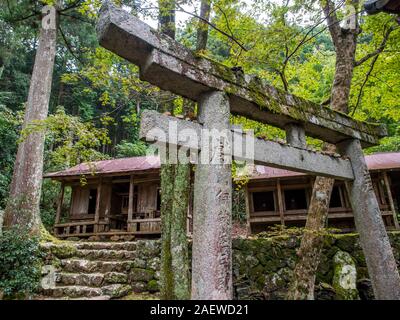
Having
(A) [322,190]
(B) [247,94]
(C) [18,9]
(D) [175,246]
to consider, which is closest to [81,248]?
(D) [175,246]

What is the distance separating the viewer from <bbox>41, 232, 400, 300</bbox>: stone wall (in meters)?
7.46

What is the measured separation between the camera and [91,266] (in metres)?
7.34

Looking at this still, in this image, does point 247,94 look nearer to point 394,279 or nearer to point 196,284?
point 196,284

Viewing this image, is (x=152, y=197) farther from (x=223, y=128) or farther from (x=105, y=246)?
(x=223, y=128)

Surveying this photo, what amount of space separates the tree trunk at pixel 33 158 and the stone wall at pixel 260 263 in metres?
1.49

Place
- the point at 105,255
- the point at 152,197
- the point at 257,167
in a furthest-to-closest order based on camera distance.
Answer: the point at 152,197 → the point at 257,167 → the point at 105,255

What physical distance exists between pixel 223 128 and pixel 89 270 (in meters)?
6.34

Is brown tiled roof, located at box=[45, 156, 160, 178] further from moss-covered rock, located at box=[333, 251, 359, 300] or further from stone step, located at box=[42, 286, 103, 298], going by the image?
moss-covered rock, located at box=[333, 251, 359, 300]

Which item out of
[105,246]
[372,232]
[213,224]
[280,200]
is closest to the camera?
[213,224]

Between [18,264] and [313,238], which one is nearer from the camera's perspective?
[313,238]

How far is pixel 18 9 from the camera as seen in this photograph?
10.7 m

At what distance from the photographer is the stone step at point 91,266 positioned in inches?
288

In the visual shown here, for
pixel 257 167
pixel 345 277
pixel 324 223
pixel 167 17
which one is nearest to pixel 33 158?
pixel 167 17

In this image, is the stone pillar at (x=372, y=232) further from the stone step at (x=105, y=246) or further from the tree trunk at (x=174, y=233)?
the stone step at (x=105, y=246)
